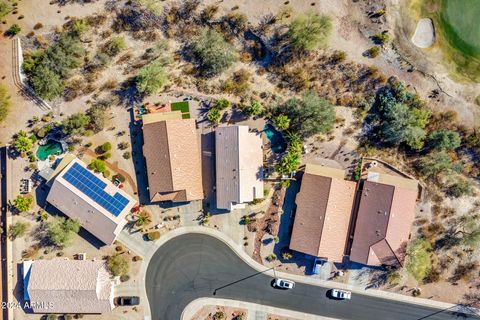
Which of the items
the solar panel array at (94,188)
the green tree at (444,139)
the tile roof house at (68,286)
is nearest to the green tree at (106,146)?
the solar panel array at (94,188)

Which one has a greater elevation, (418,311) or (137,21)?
(137,21)

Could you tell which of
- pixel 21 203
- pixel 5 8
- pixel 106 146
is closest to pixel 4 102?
pixel 5 8

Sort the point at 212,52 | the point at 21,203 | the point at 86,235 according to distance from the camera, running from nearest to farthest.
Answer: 1. the point at 212,52
2. the point at 21,203
3. the point at 86,235

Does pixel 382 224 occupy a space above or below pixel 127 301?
above

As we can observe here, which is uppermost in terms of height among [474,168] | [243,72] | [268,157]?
[243,72]

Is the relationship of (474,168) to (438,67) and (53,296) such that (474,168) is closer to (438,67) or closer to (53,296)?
(438,67)

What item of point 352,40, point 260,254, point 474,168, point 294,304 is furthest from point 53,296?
point 474,168

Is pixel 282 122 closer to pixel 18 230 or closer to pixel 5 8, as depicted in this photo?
pixel 18 230
